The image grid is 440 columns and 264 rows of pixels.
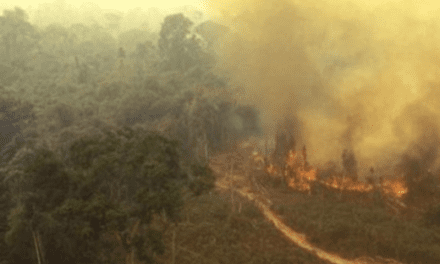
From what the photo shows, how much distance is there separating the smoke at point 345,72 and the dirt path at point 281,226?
8630 millimetres

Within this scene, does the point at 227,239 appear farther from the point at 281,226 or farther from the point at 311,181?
the point at 311,181

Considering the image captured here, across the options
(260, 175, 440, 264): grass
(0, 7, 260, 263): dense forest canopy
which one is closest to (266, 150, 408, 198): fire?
(260, 175, 440, 264): grass

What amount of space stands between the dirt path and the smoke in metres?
8.63

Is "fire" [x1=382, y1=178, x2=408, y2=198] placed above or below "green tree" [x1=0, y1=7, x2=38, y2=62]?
below

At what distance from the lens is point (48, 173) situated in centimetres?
1683

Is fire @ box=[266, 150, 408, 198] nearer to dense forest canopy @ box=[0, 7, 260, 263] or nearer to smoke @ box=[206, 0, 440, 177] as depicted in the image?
smoke @ box=[206, 0, 440, 177]

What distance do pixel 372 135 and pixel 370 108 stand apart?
3.14 meters

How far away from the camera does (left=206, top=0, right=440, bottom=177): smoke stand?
38.3 m

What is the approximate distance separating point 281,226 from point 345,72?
857 inches

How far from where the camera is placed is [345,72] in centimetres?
4300

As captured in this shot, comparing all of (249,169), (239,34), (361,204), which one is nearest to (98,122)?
(249,169)

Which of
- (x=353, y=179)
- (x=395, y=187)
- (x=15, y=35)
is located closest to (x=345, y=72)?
(x=353, y=179)

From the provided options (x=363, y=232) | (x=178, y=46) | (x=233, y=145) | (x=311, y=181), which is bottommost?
(x=363, y=232)

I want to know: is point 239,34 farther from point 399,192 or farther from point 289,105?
point 399,192
